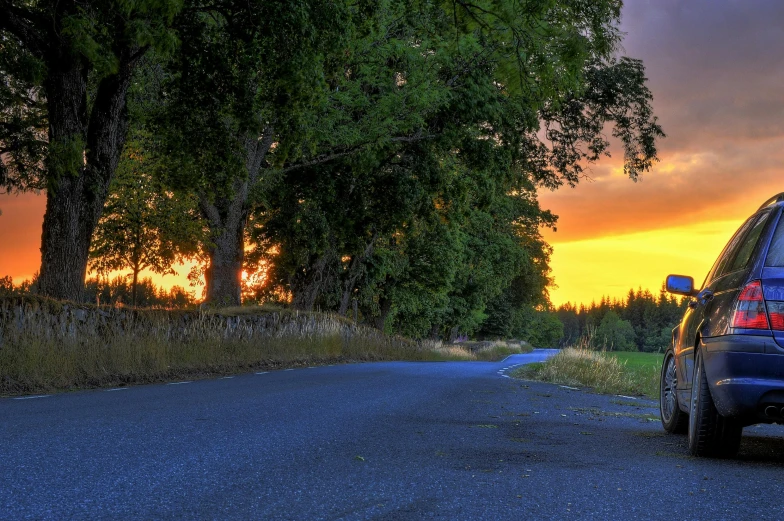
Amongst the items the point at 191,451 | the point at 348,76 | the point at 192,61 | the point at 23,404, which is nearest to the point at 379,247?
the point at 348,76

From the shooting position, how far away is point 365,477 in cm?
529

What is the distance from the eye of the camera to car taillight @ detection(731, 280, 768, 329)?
596 cm

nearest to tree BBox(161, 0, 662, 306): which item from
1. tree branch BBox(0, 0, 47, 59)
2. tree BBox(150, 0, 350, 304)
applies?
tree BBox(150, 0, 350, 304)

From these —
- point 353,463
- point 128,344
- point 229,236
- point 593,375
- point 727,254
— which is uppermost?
point 229,236

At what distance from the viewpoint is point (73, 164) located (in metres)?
16.5

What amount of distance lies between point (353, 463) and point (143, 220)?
88.2 feet

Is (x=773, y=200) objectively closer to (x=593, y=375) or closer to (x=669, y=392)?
(x=669, y=392)

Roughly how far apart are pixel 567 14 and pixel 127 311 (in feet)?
30.1

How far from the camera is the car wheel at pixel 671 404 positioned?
26.6 feet

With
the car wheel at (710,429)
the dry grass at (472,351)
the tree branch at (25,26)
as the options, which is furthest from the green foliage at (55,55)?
the dry grass at (472,351)

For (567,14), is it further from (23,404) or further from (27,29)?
(27,29)

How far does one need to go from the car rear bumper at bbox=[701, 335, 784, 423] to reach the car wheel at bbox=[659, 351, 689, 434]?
1.97m

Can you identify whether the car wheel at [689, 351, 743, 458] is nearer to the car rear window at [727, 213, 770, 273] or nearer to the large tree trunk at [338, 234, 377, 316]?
the car rear window at [727, 213, 770, 273]

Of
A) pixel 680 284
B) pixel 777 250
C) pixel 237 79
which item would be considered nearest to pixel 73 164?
pixel 237 79
